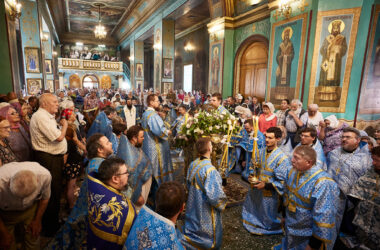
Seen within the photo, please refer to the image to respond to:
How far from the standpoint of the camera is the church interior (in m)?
5.91

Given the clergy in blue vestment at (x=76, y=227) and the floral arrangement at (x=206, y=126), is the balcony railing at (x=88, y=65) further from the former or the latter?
the clergy in blue vestment at (x=76, y=227)

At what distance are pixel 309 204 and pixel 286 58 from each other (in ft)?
19.5

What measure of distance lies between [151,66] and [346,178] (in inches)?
1052

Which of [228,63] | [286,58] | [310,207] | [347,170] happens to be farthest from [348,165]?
[228,63]

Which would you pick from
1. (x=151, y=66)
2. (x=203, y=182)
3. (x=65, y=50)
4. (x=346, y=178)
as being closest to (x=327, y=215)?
(x=346, y=178)

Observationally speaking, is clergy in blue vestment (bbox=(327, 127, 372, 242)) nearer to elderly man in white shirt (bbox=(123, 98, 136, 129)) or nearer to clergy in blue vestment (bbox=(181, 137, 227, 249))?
clergy in blue vestment (bbox=(181, 137, 227, 249))

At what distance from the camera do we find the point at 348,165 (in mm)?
2887

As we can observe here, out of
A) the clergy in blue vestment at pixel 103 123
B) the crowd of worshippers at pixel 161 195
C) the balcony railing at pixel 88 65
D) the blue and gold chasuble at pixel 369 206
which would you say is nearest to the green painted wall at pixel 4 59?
the clergy in blue vestment at pixel 103 123

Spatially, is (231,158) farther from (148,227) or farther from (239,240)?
(148,227)

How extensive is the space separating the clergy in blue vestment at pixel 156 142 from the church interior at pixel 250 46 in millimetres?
4474

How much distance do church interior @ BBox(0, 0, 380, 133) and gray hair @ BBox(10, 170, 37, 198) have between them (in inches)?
207

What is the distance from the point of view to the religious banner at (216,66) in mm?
10203

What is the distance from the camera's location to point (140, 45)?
21000 millimetres

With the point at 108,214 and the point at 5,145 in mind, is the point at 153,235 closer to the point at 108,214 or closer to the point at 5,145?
the point at 108,214
